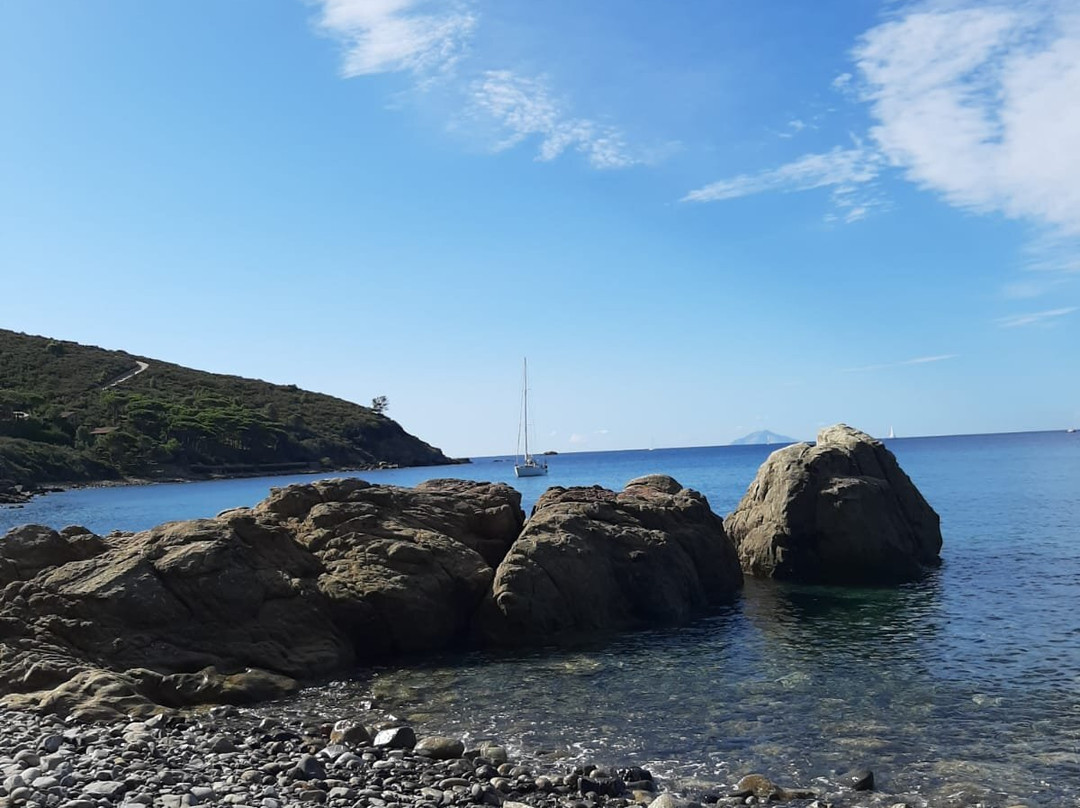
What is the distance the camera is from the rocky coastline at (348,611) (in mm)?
12180

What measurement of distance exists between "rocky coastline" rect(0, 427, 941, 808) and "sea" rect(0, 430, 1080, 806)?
0.92m

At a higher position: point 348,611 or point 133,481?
point 133,481

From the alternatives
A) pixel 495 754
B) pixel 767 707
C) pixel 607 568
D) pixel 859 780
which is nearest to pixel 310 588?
pixel 607 568

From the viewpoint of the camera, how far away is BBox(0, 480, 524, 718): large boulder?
17.4 meters

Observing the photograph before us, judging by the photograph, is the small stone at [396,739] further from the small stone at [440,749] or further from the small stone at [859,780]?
the small stone at [859,780]

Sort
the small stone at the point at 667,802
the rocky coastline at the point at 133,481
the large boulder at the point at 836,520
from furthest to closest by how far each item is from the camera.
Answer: the rocky coastline at the point at 133,481
the large boulder at the point at 836,520
the small stone at the point at 667,802

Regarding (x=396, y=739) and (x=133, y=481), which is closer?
(x=396, y=739)

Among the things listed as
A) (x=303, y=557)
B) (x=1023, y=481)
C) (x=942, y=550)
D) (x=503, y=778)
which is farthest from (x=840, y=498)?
(x=1023, y=481)

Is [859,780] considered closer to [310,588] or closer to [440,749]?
[440,749]

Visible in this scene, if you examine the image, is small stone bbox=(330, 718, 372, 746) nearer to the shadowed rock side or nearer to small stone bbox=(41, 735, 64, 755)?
the shadowed rock side

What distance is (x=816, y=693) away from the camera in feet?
58.1

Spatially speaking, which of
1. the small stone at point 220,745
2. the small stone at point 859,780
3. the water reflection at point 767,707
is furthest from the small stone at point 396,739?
the small stone at point 859,780

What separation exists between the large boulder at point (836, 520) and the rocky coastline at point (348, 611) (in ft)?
0.31

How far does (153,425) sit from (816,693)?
127 meters
